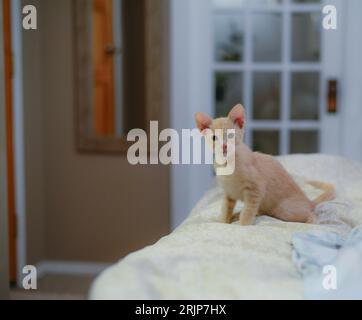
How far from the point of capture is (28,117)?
3256 millimetres

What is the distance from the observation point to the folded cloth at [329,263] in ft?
3.55

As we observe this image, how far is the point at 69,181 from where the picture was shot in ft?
11.0

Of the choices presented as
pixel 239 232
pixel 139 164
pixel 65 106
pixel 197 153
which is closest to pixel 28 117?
pixel 65 106

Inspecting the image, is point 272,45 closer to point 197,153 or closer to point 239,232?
point 197,153

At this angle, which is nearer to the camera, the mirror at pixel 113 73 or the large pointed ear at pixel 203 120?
the large pointed ear at pixel 203 120

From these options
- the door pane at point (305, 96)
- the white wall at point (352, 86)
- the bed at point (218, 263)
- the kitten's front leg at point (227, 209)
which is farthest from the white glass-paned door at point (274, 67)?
the kitten's front leg at point (227, 209)

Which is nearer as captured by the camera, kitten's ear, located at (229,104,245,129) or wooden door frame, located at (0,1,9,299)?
kitten's ear, located at (229,104,245,129)

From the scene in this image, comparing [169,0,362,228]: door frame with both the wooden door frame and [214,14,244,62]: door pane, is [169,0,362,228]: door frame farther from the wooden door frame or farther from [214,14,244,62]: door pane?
the wooden door frame

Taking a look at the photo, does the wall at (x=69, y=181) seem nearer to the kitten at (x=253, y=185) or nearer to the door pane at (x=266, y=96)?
the door pane at (x=266, y=96)

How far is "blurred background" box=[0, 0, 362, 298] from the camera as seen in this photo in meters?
3.09

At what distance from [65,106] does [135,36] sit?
52 cm

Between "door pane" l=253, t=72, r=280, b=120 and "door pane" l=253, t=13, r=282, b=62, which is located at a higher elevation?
"door pane" l=253, t=13, r=282, b=62

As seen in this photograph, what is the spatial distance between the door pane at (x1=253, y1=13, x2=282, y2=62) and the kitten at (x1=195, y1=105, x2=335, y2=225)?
1567mm

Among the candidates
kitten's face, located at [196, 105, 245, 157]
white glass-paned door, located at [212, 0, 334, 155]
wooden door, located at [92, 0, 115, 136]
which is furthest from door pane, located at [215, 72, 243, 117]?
kitten's face, located at [196, 105, 245, 157]
